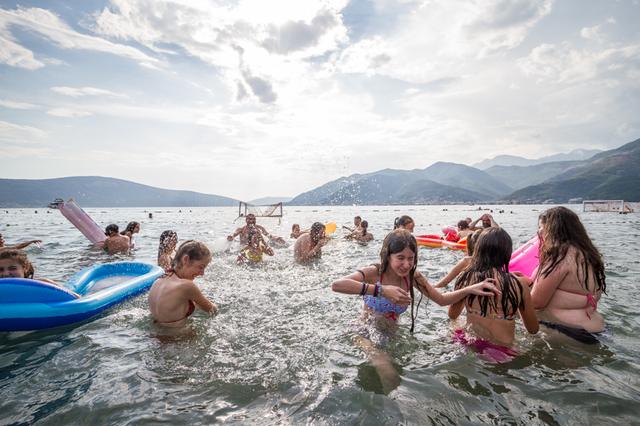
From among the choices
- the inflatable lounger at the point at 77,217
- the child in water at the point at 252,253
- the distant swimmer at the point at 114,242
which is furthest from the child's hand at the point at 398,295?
the inflatable lounger at the point at 77,217

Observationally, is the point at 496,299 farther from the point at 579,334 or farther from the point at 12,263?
the point at 12,263

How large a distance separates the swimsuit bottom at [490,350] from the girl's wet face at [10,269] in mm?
6453

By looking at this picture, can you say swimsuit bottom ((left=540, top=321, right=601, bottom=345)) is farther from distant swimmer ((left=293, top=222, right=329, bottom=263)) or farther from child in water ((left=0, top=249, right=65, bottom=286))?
child in water ((left=0, top=249, right=65, bottom=286))

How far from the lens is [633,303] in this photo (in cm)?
591

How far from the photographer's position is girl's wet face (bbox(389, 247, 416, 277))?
3.48 meters

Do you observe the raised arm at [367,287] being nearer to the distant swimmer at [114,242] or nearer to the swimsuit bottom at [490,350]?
the swimsuit bottom at [490,350]

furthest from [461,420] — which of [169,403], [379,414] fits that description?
[169,403]

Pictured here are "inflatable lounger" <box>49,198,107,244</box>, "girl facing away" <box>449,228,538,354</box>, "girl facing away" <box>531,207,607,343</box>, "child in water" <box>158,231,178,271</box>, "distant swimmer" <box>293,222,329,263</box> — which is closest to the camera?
"girl facing away" <box>449,228,538,354</box>

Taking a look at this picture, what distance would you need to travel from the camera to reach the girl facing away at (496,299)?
11.1ft

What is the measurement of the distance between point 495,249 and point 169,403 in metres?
3.53

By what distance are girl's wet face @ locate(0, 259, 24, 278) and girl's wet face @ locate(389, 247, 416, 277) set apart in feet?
18.2

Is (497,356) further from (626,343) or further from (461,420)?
(626,343)

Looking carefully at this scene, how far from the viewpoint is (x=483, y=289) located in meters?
3.29

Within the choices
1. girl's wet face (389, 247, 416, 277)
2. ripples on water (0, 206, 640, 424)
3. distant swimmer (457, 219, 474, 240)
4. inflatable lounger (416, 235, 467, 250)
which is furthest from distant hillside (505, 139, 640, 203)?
girl's wet face (389, 247, 416, 277)
